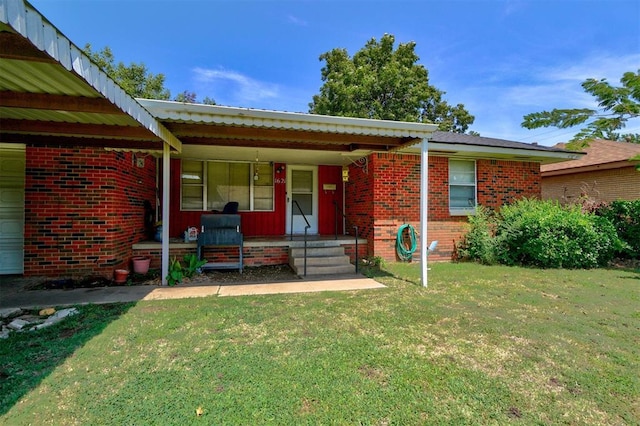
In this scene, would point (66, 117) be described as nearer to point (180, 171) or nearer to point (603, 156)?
point (180, 171)

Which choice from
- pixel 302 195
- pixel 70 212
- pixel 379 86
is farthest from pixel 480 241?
pixel 379 86

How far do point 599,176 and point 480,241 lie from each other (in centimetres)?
820

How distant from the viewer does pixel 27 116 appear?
163 inches

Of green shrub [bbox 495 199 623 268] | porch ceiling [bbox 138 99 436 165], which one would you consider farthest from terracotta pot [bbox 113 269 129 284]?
green shrub [bbox 495 199 623 268]

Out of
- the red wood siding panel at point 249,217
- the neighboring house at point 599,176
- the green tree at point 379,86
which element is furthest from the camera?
the green tree at point 379,86

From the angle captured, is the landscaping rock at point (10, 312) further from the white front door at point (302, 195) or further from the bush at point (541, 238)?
the bush at point (541, 238)

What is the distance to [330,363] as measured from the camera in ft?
8.57

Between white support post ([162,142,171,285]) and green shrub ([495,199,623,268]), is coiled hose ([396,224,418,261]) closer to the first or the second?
green shrub ([495,199,623,268])

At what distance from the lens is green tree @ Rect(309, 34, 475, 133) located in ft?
62.6

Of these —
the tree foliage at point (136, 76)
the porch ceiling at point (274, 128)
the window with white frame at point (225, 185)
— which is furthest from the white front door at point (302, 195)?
the tree foliage at point (136, 76)

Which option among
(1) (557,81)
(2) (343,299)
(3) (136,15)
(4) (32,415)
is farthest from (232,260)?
(1) (557,81)

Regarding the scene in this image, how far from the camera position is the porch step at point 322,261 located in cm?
639

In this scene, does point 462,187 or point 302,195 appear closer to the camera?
point 462,187

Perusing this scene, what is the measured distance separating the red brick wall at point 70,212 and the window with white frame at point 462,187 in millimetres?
7794
